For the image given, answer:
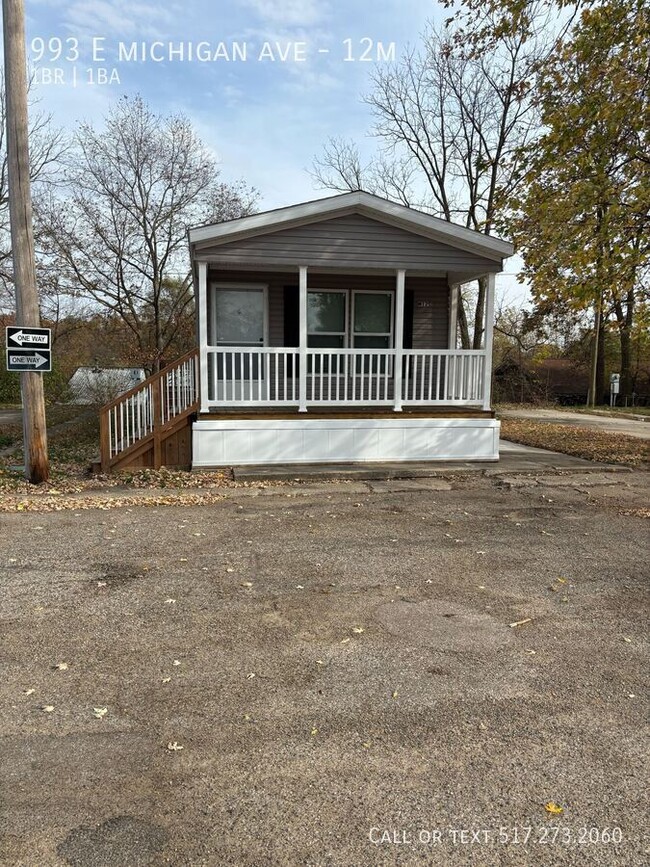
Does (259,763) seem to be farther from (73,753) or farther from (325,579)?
(325,579)

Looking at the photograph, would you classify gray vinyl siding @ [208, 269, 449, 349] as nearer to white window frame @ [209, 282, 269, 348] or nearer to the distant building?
white window frame @ [209, 282, 269, 348]

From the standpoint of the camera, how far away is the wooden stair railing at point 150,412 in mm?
8445

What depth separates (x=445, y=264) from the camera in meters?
9.19

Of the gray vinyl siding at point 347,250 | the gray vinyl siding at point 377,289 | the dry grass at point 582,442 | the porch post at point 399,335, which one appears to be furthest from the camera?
the dry grass at point 582,442

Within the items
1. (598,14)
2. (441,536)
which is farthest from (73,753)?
(598,14)

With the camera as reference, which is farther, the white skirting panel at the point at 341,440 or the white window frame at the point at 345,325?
the white window frame at the point at 345,325

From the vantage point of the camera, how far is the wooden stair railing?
845 centimetres

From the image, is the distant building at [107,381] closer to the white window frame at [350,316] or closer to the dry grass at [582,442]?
the white window frame at [350,316]

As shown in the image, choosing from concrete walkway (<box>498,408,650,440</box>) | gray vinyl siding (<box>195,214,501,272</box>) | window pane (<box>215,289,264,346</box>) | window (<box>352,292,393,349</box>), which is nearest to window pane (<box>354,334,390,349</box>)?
window (<box>352,292,393,349</box>)

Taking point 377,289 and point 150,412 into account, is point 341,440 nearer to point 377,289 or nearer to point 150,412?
point 150,412

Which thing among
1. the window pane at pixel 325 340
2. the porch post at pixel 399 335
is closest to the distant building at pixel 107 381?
the window pane at pixel 325 340

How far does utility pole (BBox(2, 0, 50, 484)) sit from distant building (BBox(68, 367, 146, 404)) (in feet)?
31.0

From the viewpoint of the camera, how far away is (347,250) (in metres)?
8.95

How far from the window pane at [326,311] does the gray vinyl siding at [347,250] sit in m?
1.75
